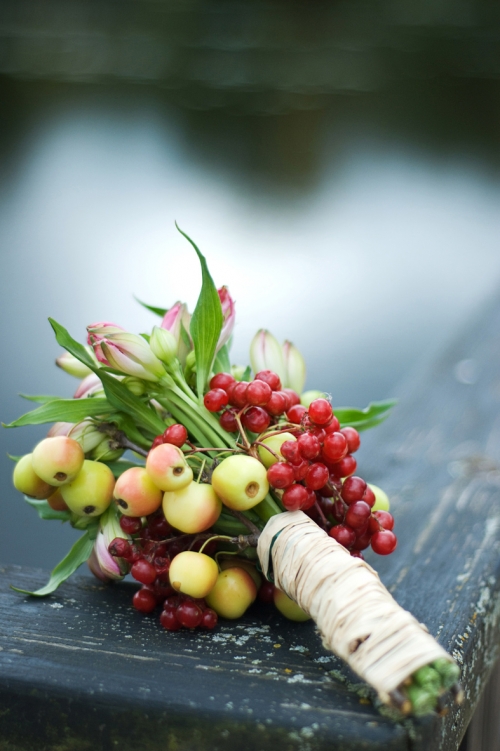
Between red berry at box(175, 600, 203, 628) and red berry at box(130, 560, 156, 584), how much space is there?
36mm

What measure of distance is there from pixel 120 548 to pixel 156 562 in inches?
1.2

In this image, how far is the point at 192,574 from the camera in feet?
1.83

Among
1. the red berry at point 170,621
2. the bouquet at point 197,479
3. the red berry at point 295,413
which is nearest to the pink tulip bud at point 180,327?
the bouquet at point 197,479

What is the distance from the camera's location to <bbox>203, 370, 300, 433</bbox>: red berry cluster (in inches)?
23.3

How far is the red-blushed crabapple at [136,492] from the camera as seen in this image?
1.86 ft

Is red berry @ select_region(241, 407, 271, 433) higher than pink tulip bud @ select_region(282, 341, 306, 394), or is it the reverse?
pink tulip bud @ select_region(282, 341, 306, 394)

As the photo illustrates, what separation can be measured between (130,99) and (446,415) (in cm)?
508

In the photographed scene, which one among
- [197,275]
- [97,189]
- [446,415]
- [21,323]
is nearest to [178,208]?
[97,189]

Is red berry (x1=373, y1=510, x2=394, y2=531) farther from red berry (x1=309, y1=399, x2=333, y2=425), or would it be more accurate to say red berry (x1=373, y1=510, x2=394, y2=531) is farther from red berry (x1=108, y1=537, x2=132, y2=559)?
red berry (x1=108, y1=537, x2=132, y2=559)

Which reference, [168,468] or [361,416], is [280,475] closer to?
[168,468]

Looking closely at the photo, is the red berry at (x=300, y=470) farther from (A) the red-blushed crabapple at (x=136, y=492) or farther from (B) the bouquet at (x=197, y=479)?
(A) the red-blushed crabapple at (x=136, y=492)

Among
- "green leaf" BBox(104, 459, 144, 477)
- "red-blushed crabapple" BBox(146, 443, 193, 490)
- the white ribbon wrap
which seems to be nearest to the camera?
the white ribbon wrap

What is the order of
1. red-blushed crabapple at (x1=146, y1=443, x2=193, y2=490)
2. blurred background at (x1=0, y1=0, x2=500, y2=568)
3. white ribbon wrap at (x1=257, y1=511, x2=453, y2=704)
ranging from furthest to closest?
blurred background at (x1=0, y1=0, x2=500, y2=568) < red-blushed crabapple at (x1=146, y1=443, x2=193, y2=490) < white ribbon wrap at (x1=257, y1=511, x2=453, y2=704)

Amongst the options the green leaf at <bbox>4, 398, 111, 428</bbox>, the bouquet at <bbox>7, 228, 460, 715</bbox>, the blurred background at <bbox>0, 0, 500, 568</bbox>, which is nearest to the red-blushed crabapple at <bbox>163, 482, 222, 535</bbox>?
the bouquet at <bbox>7, 228, 460, 715</bbox>
